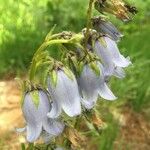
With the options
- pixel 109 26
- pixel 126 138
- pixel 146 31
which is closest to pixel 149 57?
pixel 146 31

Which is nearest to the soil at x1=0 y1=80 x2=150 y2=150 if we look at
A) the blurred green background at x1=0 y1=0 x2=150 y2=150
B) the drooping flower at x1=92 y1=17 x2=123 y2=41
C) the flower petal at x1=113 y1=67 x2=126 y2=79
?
the blurred green background at x1=0 y1=0 x2=150 y2=150

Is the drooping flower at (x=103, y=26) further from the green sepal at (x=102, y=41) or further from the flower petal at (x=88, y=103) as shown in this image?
the flower petal at (x=88, y=103)

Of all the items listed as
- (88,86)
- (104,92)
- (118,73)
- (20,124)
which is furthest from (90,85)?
(20,124)

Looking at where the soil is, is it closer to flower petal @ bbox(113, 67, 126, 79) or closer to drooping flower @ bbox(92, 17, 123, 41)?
flower petal @ bbox(113, 67, 126, 79)

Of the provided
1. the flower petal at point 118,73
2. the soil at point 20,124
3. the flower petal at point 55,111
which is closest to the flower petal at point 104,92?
the flower petal at point 118,73

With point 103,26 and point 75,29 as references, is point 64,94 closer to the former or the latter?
point 103,26

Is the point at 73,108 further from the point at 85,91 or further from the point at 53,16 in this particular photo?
the point at 53,16
